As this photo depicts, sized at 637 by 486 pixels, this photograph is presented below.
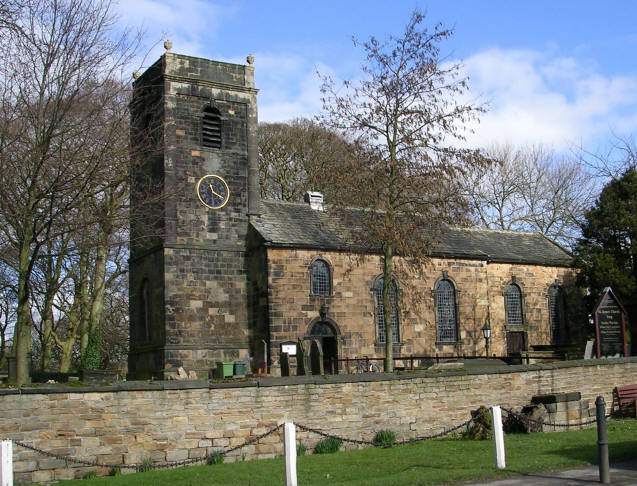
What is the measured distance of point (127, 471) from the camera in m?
15.3

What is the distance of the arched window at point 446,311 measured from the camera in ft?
113

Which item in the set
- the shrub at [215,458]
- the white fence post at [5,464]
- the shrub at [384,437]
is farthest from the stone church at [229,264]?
the white fence post at [5,464]

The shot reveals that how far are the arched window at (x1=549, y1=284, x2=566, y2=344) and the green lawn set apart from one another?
2147 cm

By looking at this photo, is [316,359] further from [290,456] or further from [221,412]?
[290,456]

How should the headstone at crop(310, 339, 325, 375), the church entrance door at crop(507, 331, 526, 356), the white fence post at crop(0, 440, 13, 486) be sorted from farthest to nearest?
the church entrance door at crop(507, 331, 526, 356) → the headstone at crop(310, 339, 325, 375) → the white fence post at crop(0, 440, 13, 486)

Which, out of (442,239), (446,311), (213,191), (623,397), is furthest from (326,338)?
(623,397)

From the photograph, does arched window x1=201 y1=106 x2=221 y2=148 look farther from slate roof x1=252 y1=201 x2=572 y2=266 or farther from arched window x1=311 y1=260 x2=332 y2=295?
arched window x1=311 y1=260 x2=332 y2=295

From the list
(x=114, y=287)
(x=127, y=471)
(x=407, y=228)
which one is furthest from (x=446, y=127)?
(x=114, y=287)

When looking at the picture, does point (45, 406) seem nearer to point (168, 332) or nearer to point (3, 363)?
point (168, 332)

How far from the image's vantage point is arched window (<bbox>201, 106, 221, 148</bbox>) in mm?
31250

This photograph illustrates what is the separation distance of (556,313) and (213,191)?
749 inches

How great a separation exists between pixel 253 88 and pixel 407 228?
1153 cm

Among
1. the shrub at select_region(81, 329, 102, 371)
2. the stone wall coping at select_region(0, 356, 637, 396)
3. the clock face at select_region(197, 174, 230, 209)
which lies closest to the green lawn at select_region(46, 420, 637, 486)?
the stone wall coping at select_region(0, 356, 637, 396)

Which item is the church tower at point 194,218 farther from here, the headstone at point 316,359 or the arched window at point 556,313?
the arched window at point 556,313
